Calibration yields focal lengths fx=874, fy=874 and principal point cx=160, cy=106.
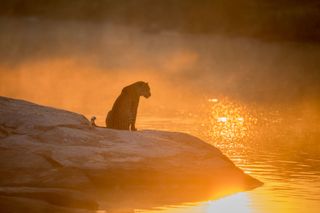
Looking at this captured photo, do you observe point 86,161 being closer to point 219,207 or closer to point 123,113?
point 219,207

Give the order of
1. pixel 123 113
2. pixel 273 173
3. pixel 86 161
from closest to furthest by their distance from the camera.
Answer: pixel 86 161, pixel 123 113, pixel 273 173

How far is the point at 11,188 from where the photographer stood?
26.1 m

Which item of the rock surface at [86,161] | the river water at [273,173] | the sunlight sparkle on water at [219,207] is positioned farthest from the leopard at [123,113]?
the sunlight sparkle on water at [219,207]

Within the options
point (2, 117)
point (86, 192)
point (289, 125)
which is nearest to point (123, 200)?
point (86, 192)

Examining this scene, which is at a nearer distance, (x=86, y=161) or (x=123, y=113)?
(x=86, y=161)

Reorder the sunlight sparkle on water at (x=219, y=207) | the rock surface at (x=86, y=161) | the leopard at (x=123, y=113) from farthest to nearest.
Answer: the leopard at (x=123, y=113) → the rock surface at (x=86, y=161) → the sunlight sparkle on water at (x=219, y=207)

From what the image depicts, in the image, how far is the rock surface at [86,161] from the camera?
27.4 m

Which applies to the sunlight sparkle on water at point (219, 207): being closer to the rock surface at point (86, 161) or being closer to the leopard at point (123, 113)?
the rock surface at point (86, 161)

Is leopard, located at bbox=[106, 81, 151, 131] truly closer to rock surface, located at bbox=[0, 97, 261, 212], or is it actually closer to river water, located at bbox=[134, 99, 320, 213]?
rock surface, located at bbox=[0, 97, 261, 212]

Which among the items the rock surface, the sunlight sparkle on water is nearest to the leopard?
the rock surface

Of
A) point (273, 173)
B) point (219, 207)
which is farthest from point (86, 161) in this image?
point (273, 173)

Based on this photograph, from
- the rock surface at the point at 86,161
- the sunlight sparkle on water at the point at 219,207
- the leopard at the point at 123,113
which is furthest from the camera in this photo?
the leopard at the point at 123,113

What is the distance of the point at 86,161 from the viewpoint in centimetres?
2836

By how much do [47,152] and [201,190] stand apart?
555 cm
